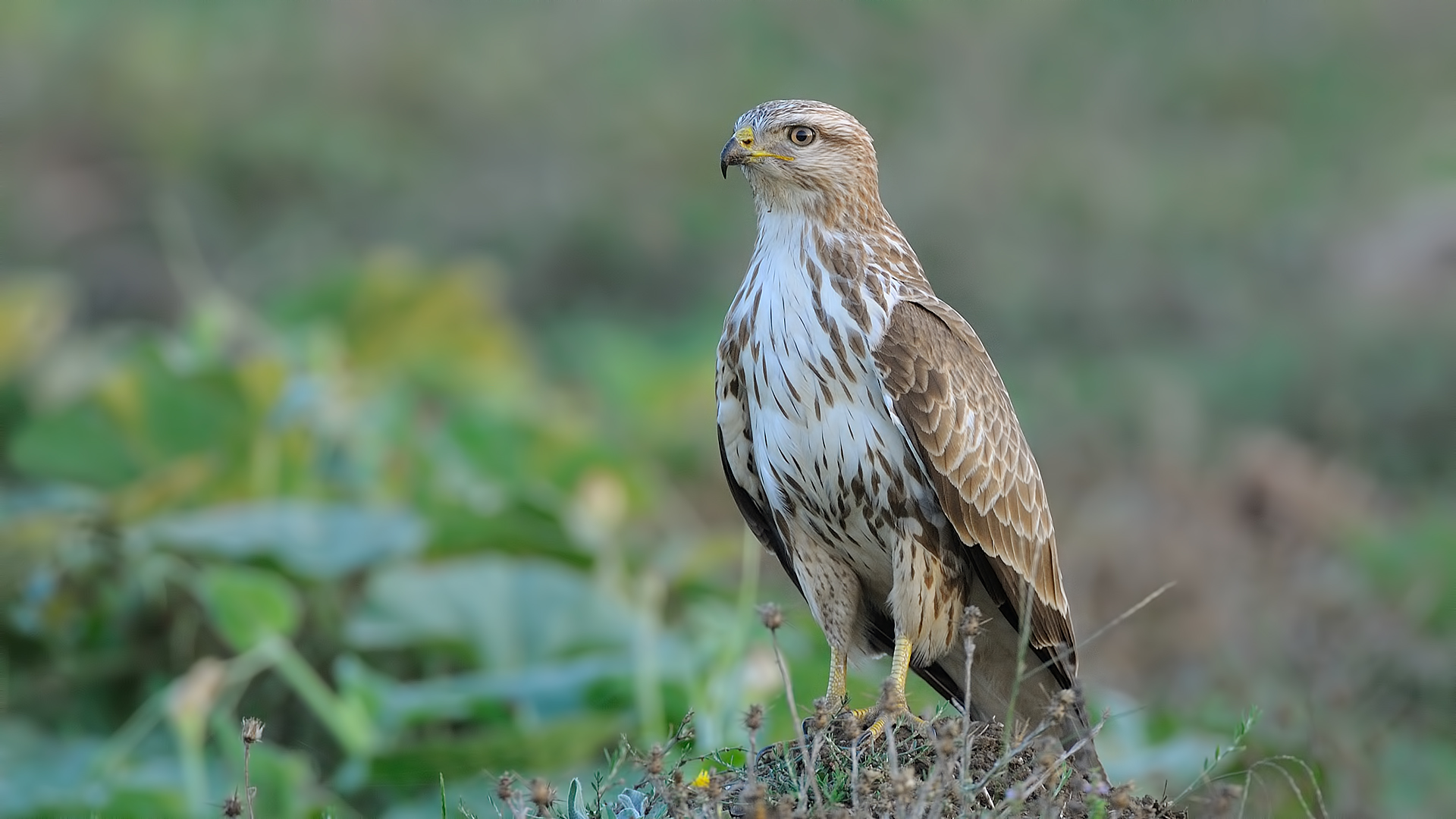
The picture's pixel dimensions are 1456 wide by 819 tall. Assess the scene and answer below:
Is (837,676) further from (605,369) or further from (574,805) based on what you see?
(605,369)

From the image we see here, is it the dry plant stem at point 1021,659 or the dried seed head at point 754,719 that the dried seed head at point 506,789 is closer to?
the dried seed head at point 754,719

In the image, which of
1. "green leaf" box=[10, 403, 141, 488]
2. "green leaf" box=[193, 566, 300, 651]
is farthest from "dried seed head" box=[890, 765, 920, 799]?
"green leaf" box=[10, 403, 141, 488]

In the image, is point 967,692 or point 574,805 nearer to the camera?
point 967,692

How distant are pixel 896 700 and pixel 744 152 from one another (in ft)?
4.29

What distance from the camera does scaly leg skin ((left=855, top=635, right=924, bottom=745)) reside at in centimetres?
296

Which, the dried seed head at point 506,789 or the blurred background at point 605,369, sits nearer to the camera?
the dried seed head at point 506,789

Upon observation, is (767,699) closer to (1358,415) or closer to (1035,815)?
(1035,815)

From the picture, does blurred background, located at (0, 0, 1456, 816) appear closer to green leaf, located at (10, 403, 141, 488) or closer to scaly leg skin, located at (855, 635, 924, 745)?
green leaf, located at (10, 403, 141, 488)

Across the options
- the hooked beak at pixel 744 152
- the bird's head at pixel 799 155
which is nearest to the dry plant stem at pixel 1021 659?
the bird's head at pixel 799 155

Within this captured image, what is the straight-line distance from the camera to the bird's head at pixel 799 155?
3.79m

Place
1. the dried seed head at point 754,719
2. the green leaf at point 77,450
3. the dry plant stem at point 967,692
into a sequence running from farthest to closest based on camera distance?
1. the green leaf at point 77,450
2. the dry plant stem at point 967,692
3. the dried seed head at point 754,719

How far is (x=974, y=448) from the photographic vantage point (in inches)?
147

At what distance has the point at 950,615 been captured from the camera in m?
3.81

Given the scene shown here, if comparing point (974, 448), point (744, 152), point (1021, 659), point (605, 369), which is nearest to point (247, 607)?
point (744, 152)
